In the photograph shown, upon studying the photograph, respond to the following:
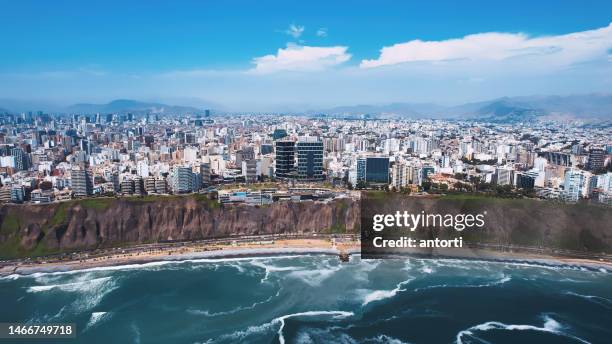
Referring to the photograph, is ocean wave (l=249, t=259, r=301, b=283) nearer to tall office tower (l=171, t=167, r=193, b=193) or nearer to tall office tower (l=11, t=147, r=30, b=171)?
tall office tower (l=171, t=167, r=193, b=193)

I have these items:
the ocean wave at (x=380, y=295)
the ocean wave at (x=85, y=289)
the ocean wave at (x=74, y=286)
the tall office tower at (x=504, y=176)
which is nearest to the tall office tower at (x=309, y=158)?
the tall office tower at (x=504, y=176)

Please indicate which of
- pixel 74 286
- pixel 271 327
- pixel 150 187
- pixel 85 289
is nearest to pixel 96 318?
pixel 85 289

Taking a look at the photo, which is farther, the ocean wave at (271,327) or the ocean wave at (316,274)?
the ocean wave at (316,274)

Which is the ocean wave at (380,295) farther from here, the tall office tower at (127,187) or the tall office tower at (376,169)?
the tall office tower at (127,187)

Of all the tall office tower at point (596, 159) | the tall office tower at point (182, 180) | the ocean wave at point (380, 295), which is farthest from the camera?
the tall office tower at point (596, 159)

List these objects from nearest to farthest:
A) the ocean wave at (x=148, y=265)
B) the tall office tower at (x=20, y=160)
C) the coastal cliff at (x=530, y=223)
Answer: the ocean wave at (x=148, y=265) → the coastal cliff at (x=530, y=223) → the tall office tower at (x=20, y=160)

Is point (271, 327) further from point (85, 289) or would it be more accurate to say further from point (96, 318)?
point (85, 289)

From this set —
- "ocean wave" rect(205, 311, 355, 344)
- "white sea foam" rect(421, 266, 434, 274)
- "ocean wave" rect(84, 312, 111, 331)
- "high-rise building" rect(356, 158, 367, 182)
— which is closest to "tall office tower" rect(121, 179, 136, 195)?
"ocean wave" rect(84, 312, 111, 331)
